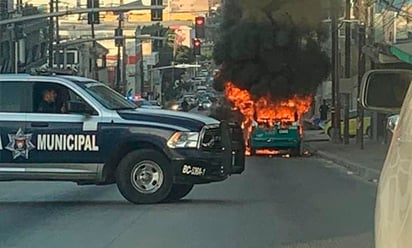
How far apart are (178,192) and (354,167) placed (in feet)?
38.7

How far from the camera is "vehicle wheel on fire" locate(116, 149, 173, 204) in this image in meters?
14.5

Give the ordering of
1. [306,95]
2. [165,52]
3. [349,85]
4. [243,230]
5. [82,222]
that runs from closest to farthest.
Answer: [243,230] < [82,222] < [349,85] < [306,95] < [165,52]

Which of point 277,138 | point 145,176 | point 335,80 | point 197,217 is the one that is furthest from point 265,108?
point 197,217

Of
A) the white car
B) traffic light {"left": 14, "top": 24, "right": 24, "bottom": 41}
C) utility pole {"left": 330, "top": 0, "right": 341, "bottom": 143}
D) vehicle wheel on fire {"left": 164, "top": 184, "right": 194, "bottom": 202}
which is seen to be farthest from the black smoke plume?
the white car

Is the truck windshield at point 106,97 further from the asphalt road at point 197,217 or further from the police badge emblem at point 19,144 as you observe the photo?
the asphalt road at point 197,217

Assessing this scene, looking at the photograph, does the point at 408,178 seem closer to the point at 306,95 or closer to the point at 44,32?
the point at 306,95

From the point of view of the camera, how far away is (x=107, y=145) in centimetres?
1448

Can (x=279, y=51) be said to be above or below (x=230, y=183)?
above

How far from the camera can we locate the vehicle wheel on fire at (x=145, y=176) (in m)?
14.5

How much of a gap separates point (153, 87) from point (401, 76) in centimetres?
11175

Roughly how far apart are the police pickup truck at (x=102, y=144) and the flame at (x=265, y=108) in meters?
21.9

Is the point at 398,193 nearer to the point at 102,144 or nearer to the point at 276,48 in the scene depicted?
the point at 102,144

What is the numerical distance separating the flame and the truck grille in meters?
21.7

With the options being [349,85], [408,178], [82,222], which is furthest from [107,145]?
[349,85]
